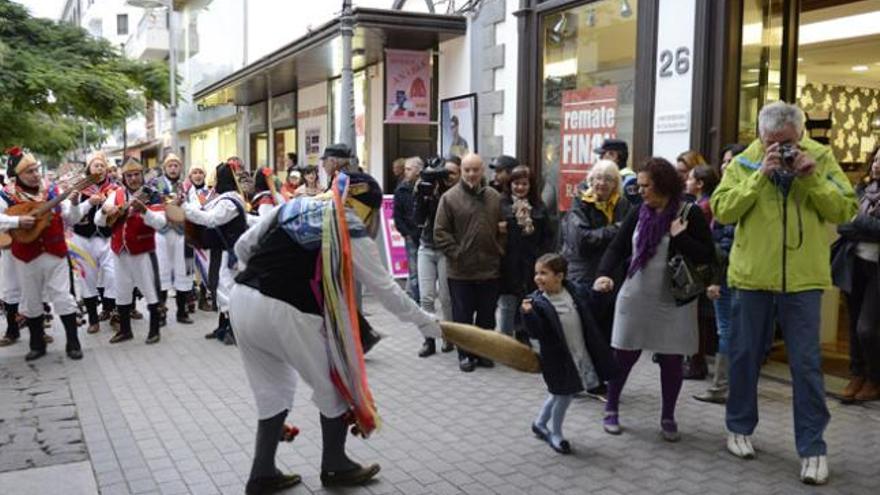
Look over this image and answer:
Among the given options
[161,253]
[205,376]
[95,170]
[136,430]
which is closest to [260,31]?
[161,253]

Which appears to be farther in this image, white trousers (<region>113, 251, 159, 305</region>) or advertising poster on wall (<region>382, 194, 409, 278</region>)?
advertising poster on wall (<region>382, 194, 409, 278</region>)

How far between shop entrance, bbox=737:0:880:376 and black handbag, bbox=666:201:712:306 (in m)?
2.51

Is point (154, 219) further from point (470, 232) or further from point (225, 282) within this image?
point (470, 232)

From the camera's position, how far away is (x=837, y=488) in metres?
4.46

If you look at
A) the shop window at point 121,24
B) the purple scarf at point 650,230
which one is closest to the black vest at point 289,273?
the purple scarf at point 650,230

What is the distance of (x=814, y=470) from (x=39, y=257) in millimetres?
6613

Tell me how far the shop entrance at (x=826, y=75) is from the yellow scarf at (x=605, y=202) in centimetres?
203

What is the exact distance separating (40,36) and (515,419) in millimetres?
12817

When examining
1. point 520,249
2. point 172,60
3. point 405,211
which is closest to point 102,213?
point 405,211

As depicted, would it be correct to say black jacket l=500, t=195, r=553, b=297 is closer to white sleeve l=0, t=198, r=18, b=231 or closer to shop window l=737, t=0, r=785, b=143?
shop window l=737, t=0, r=785, b=143

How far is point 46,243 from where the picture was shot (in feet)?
25.4

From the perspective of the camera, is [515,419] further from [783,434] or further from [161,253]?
[161,253]

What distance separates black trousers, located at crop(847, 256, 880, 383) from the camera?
5.91 m

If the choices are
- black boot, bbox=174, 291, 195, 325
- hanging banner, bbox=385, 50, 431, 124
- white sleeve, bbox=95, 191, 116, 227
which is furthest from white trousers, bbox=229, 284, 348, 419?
hanging banner, bbox=385, 50, 431, 124
